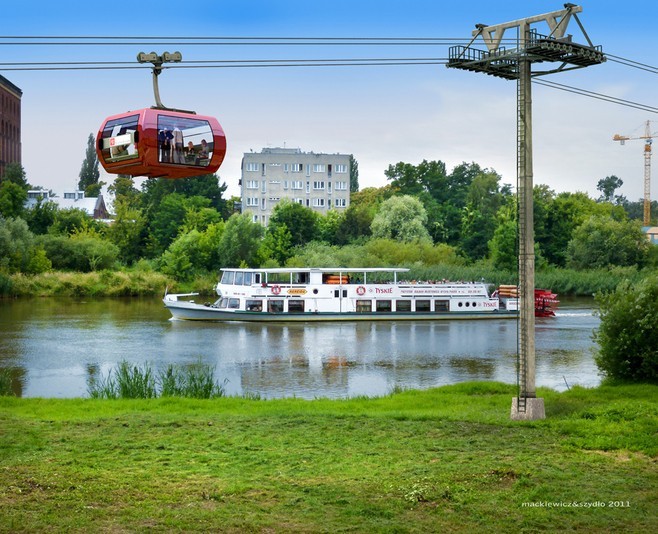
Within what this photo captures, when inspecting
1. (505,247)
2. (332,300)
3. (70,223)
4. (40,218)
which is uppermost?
(40,218)

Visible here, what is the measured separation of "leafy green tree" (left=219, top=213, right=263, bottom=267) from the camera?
75438 millimetres

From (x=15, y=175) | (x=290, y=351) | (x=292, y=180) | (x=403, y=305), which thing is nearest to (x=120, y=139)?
(x=290, y=351)

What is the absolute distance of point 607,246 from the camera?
75.4 metres

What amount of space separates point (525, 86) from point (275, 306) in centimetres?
3701

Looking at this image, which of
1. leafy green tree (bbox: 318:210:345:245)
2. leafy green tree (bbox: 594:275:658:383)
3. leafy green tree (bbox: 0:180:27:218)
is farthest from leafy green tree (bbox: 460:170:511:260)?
leafy green tree (bbox: 594:275:658:383)

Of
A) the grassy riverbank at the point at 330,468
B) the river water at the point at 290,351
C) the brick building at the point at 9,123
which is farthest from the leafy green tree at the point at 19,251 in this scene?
the grassy riverbank at the point at 330,468

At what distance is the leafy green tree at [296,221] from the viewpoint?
8381 centimetres

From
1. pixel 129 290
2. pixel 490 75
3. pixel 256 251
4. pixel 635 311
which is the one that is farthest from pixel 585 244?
pixel 490 75

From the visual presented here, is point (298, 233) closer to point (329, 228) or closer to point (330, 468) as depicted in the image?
point (329, 228)

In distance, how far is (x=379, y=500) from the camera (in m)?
11.5

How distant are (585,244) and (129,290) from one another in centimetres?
3783

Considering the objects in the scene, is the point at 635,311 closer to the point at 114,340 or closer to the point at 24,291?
the point at 114,340

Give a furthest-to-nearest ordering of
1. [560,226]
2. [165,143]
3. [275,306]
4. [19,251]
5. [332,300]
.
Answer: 1. [560,226]
2. [19,251]
3. [332,300]
4. [275,306]
5. [165,143]

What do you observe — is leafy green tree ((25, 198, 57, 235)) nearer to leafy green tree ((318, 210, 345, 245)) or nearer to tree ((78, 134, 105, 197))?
leafy green tree ((318, 210, 345, 245))
